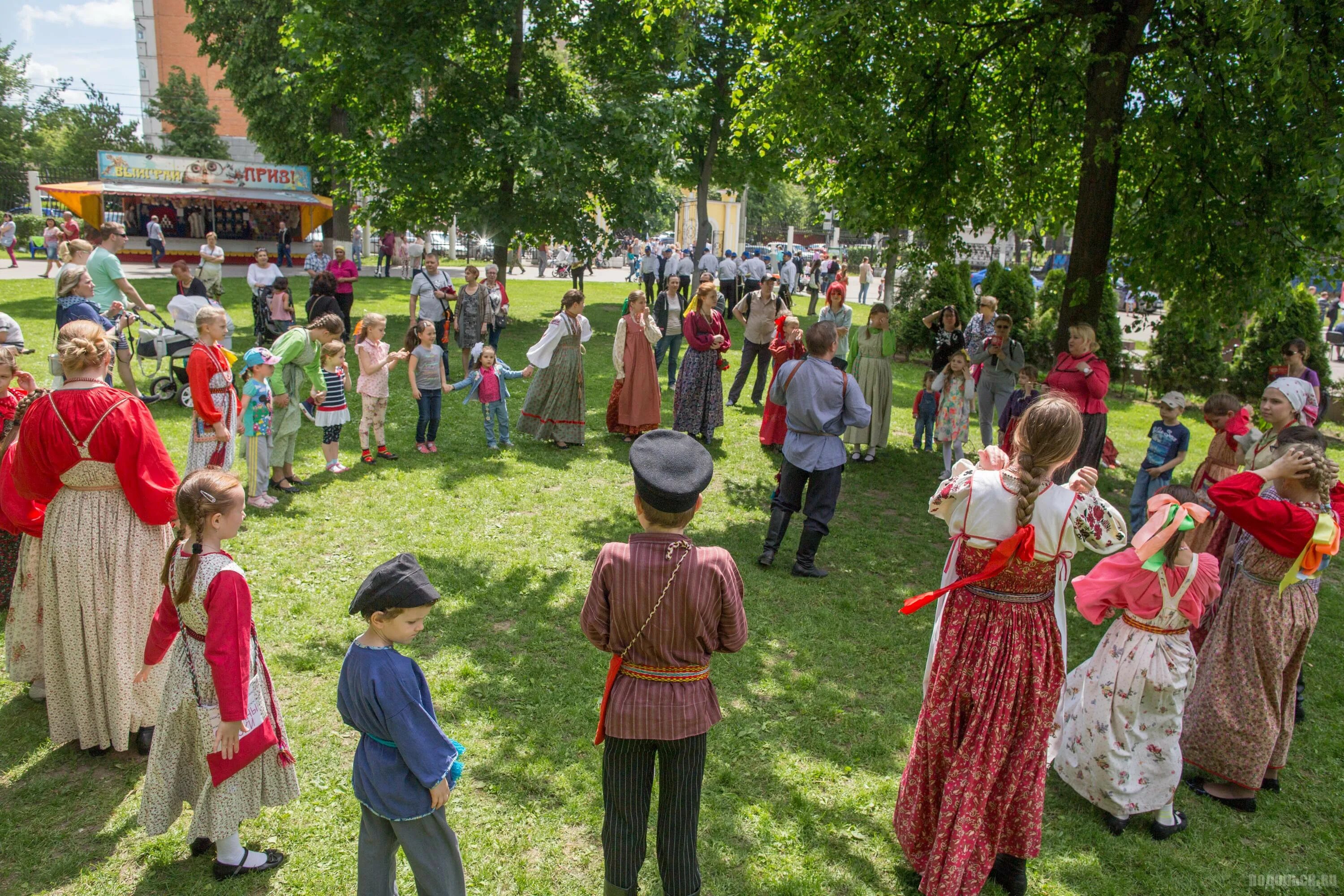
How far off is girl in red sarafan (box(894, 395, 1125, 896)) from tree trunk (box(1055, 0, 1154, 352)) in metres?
4.97

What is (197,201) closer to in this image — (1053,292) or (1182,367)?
(1053,292)

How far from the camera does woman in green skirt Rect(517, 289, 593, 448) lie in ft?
31.6

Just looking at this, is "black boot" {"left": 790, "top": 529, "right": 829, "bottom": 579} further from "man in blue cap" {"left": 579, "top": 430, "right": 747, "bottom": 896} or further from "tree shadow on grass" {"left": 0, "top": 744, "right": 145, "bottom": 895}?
"tree shadow on grass" {"left": 0, "top": 744, "right": 145, "bottom": 895}

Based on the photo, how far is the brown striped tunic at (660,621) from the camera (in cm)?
291

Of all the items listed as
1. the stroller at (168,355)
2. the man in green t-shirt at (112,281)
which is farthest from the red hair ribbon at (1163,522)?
the stroller at (168,355)

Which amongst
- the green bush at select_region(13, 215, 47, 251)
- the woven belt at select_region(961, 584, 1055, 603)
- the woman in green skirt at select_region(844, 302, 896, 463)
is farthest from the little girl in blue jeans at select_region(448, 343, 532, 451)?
the green bush at select_region(13, 215, 47, 251)

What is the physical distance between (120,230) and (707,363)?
268 inches

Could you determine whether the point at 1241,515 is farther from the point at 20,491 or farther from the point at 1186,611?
the point at 20,491

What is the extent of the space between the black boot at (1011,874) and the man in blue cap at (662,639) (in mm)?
1504

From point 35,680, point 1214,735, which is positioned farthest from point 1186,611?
point 35,680

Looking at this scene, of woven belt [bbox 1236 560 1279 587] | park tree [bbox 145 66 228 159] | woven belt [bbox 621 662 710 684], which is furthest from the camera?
park tree [bbox 145 66 228 159]

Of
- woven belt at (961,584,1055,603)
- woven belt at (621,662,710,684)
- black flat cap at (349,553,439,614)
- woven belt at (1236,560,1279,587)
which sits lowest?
woven belt at (1236,560,1279,587)

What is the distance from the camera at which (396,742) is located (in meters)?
2.80

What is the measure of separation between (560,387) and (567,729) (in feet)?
18.9
